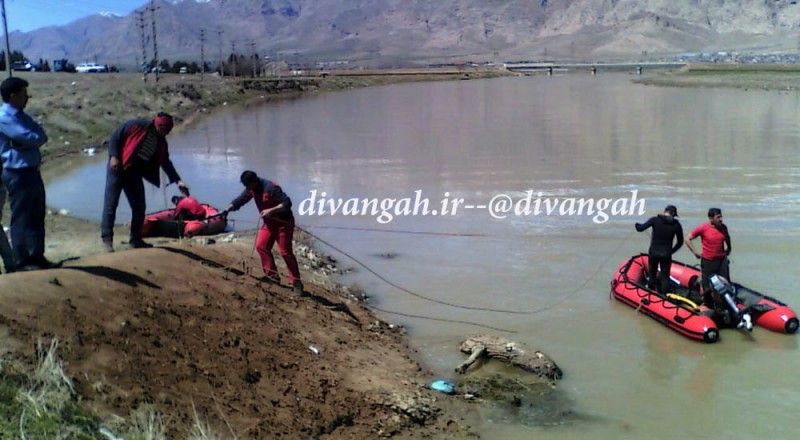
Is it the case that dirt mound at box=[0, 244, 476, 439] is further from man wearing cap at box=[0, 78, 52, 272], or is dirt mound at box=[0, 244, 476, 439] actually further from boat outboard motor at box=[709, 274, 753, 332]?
boat outboard motor at box=[709, 274, 753, 332]

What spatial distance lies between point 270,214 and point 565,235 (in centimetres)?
877

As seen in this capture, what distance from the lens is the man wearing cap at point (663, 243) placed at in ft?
38.6

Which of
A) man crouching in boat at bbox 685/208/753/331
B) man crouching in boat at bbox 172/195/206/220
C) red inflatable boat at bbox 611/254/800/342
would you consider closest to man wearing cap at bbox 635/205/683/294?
red inflatable boat at bbox 611/254/800/342

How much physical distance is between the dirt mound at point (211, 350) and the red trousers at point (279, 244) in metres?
0.32

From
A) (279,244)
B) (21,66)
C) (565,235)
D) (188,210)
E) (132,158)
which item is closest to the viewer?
(132,158)

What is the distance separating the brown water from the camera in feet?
29.8

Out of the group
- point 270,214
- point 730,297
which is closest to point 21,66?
point 270,214

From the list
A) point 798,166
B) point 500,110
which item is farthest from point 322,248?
point 500,110

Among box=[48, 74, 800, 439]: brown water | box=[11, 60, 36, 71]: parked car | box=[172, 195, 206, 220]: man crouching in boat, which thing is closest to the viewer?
box=[48, 74, 800, 439]: brown water

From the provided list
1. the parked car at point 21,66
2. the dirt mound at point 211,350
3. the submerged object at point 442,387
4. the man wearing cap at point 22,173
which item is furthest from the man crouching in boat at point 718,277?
the parked car at point 21,66

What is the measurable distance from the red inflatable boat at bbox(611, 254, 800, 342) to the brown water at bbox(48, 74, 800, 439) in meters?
0.20

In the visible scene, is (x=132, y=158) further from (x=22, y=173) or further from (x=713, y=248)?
(x=713, y=248)

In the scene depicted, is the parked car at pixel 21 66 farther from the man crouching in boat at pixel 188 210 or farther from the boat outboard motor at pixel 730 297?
the boat outboard motor at pixel 730 297

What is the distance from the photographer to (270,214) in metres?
9.50
